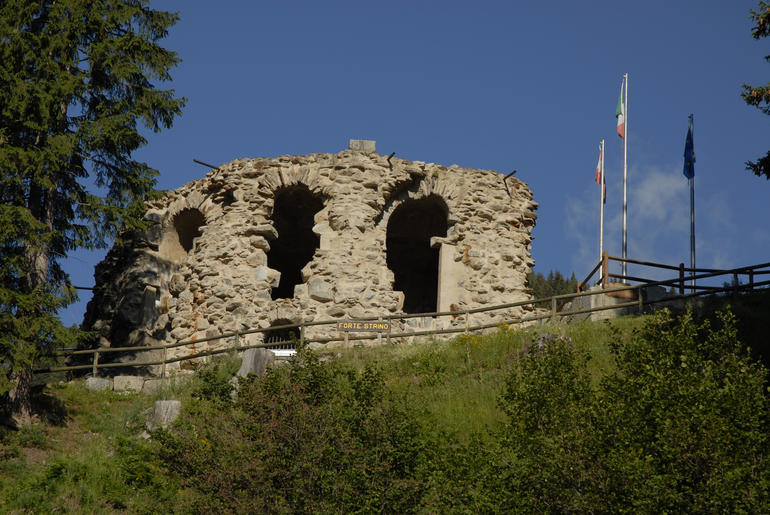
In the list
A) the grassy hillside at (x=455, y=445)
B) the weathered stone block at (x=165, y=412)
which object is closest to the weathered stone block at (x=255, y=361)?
the grassy hillside at (x=455, y=445)

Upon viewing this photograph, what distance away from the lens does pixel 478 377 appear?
22.2 metres

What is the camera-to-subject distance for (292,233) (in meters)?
36.7

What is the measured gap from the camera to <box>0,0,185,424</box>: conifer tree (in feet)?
70.9

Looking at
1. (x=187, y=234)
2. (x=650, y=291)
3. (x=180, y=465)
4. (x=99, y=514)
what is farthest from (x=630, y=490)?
(x=187, y=234)

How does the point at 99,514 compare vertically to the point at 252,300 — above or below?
below

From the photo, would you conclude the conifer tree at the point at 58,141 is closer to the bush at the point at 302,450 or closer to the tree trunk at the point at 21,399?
the tree trunk at the point at 21,399

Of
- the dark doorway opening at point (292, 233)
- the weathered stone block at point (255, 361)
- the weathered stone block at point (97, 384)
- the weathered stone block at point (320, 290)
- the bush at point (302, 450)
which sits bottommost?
the bush at point (302, 450)

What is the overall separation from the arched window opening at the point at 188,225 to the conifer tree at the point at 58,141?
687 centimetres

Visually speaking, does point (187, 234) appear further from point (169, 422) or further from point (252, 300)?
point (169, 422)

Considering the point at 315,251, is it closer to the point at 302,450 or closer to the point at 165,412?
the point at 165,412

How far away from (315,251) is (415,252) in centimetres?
843

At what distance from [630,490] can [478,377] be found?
8798 mm

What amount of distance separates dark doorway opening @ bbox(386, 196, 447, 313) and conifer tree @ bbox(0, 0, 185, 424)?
11607mm

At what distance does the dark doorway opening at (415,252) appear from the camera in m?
35.3
